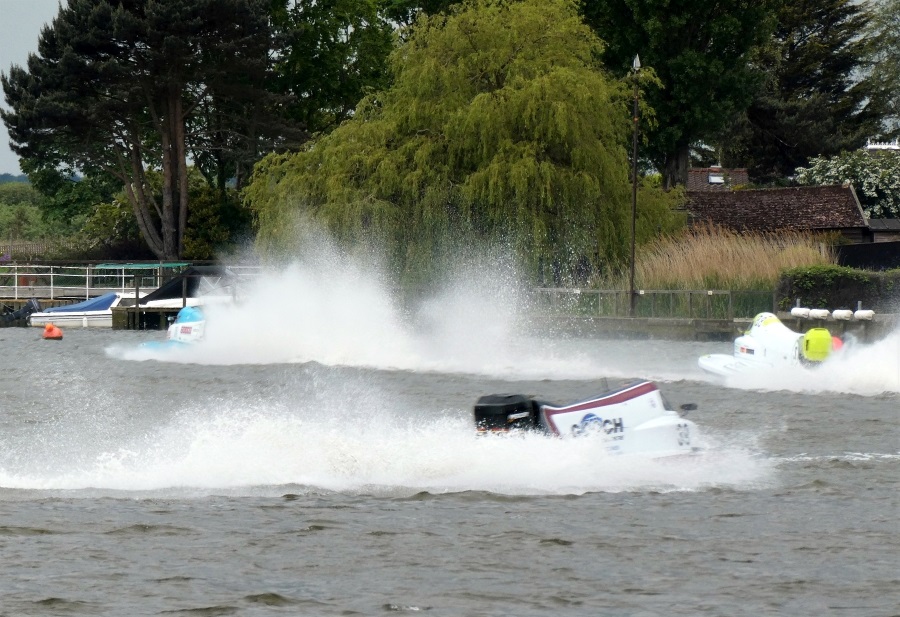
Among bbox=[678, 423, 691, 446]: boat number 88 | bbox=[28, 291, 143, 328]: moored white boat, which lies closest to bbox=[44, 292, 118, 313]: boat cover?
bbox=[28, 291, 143, 328]: moored white boat

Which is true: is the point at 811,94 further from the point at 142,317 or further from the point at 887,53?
the point at 142,317

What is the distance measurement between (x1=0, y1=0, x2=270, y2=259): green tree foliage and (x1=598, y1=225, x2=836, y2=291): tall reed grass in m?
22.5

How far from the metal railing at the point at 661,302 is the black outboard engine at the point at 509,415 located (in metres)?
24.2

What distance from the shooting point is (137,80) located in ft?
185

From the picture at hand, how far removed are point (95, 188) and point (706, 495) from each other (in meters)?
65.8

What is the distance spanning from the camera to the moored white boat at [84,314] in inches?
1908

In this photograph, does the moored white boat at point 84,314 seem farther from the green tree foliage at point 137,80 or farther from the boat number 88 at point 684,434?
the boat number 88 at point 684,434

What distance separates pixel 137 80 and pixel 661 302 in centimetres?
2713

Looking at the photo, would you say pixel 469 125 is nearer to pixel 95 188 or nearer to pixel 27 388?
pixel 27 388

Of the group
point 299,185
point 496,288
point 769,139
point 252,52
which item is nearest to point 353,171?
point 299,185

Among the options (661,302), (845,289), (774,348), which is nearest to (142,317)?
(661,302)

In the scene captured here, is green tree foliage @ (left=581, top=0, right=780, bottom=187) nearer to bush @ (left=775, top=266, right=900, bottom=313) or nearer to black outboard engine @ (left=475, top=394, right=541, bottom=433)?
bush @ (left=775, top=266, right=900, bottom=313)

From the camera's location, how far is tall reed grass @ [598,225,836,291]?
3875 centimetres

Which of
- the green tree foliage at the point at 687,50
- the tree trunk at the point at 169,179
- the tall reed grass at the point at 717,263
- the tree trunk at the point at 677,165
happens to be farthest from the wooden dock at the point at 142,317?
the tree trunk at the point at 677,165
